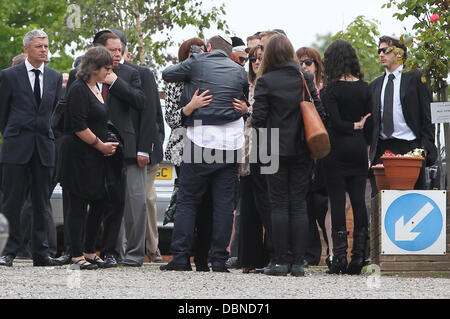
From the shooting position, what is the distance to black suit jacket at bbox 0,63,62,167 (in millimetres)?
11164

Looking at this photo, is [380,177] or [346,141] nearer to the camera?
[346,141]

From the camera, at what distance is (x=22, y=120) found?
1123cm

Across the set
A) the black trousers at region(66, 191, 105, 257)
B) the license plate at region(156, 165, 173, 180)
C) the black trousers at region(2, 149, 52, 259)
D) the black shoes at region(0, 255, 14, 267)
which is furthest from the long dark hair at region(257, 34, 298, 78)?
the license plate at region(156, 165, 173, 180)

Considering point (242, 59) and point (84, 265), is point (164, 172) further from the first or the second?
point (84, 265)

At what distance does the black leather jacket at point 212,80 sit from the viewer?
411 inches

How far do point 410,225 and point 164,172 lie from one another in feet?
14.5

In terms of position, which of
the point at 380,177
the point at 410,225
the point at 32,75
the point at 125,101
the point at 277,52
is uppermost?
the point at 277,52

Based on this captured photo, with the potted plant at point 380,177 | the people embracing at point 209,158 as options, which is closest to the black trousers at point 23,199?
the people embracing at point 209,158

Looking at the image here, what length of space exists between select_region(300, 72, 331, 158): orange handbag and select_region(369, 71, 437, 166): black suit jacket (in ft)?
3.71

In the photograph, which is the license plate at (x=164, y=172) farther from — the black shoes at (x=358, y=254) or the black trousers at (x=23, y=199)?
the black shoes at (x=358, y=254)

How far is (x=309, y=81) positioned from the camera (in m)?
10.3

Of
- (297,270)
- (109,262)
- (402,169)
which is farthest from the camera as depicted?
(109,262)

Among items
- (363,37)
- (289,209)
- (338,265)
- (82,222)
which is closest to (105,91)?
(82,222)

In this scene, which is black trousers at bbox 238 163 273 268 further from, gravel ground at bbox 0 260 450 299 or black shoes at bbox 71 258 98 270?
black shoes at bbox 71 258 98 270
